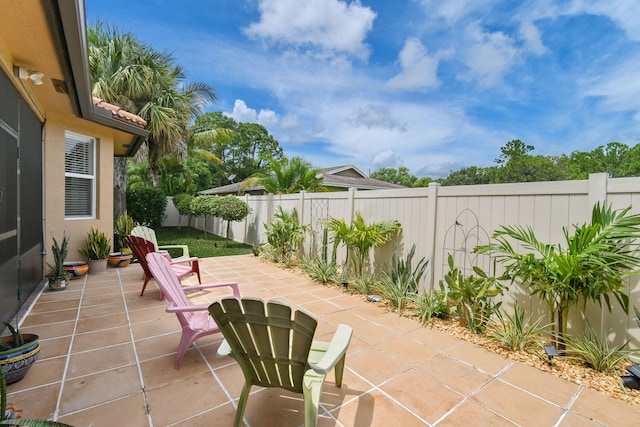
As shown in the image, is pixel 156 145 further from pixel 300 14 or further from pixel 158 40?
pixel 300 14

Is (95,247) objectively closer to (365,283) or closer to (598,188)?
(365,283)

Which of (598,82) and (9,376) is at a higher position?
(598,82)

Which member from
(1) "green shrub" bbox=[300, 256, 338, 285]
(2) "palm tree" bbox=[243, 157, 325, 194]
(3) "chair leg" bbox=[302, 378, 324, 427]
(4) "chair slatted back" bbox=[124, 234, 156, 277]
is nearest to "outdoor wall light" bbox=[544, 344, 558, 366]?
(3) "chair leg" bbox=[302, 378, 324, 427]

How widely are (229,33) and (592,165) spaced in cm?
3486

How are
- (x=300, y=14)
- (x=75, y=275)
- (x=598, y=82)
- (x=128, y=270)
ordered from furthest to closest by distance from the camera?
(x=598, y=82) → (x=300, y=14) → (x=128, y=270) → (x=75, y=275)

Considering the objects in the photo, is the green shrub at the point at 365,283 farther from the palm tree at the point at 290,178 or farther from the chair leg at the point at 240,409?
the palm tree at the point at 290,178

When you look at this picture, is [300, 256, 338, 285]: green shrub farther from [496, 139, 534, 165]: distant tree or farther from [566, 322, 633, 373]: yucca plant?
[496, 139, 534, 165]: distant tree

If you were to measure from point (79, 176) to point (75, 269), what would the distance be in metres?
2.17

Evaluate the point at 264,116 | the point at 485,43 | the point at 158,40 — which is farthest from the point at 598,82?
the point at 264,116

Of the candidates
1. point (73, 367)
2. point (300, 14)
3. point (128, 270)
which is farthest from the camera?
point (300, 14)

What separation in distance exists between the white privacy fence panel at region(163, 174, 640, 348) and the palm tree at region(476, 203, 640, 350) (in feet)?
0.64

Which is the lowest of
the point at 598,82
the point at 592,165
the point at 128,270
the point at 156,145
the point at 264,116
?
the point at 128,270

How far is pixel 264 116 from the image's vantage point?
36031 mm

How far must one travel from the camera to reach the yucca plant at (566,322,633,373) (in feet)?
9.29
